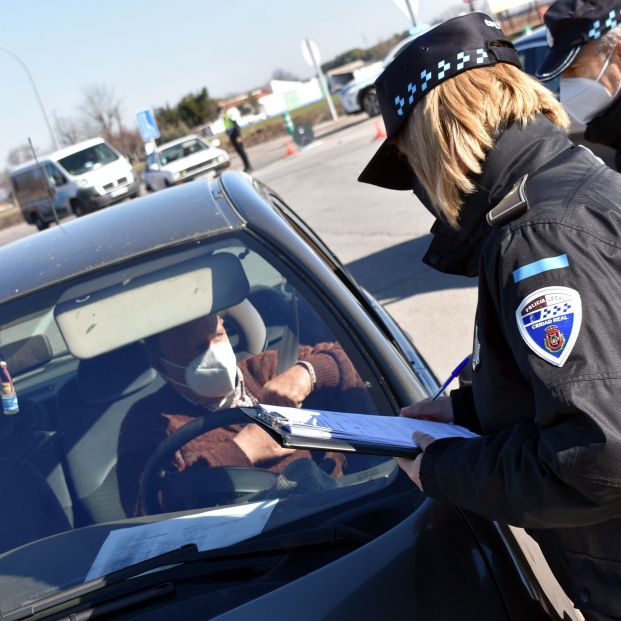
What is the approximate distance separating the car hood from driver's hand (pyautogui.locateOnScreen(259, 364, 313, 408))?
24.0 m

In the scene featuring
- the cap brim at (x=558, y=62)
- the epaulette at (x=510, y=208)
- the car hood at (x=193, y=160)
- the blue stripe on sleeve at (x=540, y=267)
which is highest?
the car hood at (x=193, y=160)

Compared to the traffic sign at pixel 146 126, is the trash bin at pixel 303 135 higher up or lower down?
lower down

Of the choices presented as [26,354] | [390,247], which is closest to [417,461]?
[26,354]

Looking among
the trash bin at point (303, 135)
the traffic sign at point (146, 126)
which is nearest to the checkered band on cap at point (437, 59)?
the trash bin at point (303, 135)

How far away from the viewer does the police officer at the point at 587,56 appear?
2.64 metres

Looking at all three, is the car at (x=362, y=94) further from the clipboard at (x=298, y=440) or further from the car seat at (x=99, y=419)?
the clipboard at (x=298, y=440)

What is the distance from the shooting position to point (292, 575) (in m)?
1.69

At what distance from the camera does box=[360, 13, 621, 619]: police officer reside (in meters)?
1.24

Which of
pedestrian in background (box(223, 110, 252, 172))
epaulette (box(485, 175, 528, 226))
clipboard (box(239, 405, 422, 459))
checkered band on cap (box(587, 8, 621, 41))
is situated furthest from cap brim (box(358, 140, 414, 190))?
pedestrian in background (box(223, 110, 252, 172))

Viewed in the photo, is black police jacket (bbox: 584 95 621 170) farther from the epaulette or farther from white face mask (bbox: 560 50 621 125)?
the epaulette

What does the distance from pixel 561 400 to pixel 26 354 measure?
200cm

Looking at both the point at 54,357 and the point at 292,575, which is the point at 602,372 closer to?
the point at 292,575

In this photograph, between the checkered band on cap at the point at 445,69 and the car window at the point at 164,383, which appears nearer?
the checkered band on cap at the point at 445,69

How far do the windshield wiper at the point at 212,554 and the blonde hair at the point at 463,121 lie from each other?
701 millimetres
